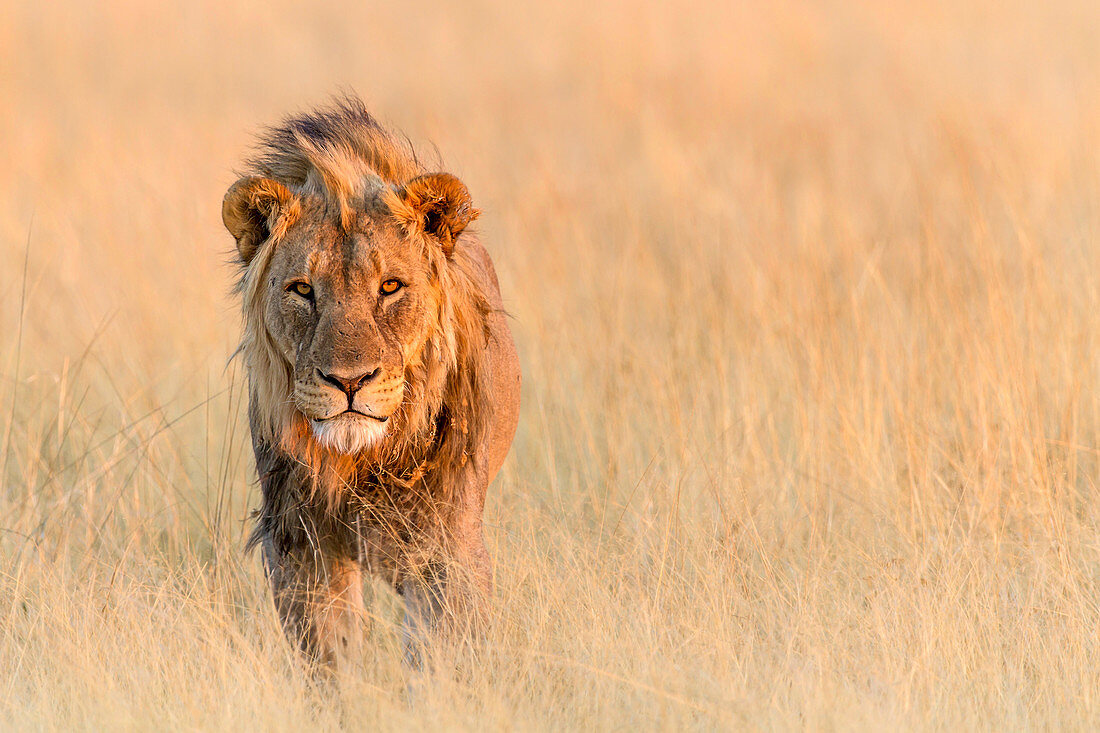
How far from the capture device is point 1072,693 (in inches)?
129

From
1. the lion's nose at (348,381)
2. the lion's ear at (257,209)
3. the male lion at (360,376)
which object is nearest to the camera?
the lion's nose at (348,381)

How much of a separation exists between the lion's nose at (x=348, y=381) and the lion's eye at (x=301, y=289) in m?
0.26

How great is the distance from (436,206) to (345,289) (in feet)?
1.31

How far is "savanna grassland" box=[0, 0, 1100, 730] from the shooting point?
11.1ft

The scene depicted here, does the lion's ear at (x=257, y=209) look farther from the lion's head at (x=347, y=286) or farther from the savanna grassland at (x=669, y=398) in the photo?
the savanna grassland at (x=669, y=398)

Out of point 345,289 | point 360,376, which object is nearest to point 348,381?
point 360,376

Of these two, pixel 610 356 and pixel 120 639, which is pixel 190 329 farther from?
pixel 120 639

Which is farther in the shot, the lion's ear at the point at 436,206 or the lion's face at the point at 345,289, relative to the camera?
the lion's ear at the point at 436,206

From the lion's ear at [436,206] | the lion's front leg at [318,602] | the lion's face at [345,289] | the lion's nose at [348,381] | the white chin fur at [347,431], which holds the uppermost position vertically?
the lion's ear at [436,206]

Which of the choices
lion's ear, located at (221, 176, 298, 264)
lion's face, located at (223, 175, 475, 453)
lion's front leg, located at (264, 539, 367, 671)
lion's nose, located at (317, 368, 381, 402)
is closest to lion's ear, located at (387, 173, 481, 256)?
lion's face, located at (223, 175, 475, 453)

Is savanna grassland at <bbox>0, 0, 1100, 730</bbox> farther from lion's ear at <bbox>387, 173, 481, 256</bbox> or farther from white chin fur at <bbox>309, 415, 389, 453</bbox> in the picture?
lion's ear at <bbox>387, 173, 481, 256</bbox>

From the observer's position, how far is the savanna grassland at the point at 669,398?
3.38 m

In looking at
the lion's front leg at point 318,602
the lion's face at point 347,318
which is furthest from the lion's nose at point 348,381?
the lion's front leg at point 318,602

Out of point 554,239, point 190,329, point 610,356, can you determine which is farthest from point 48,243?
point 610,356
